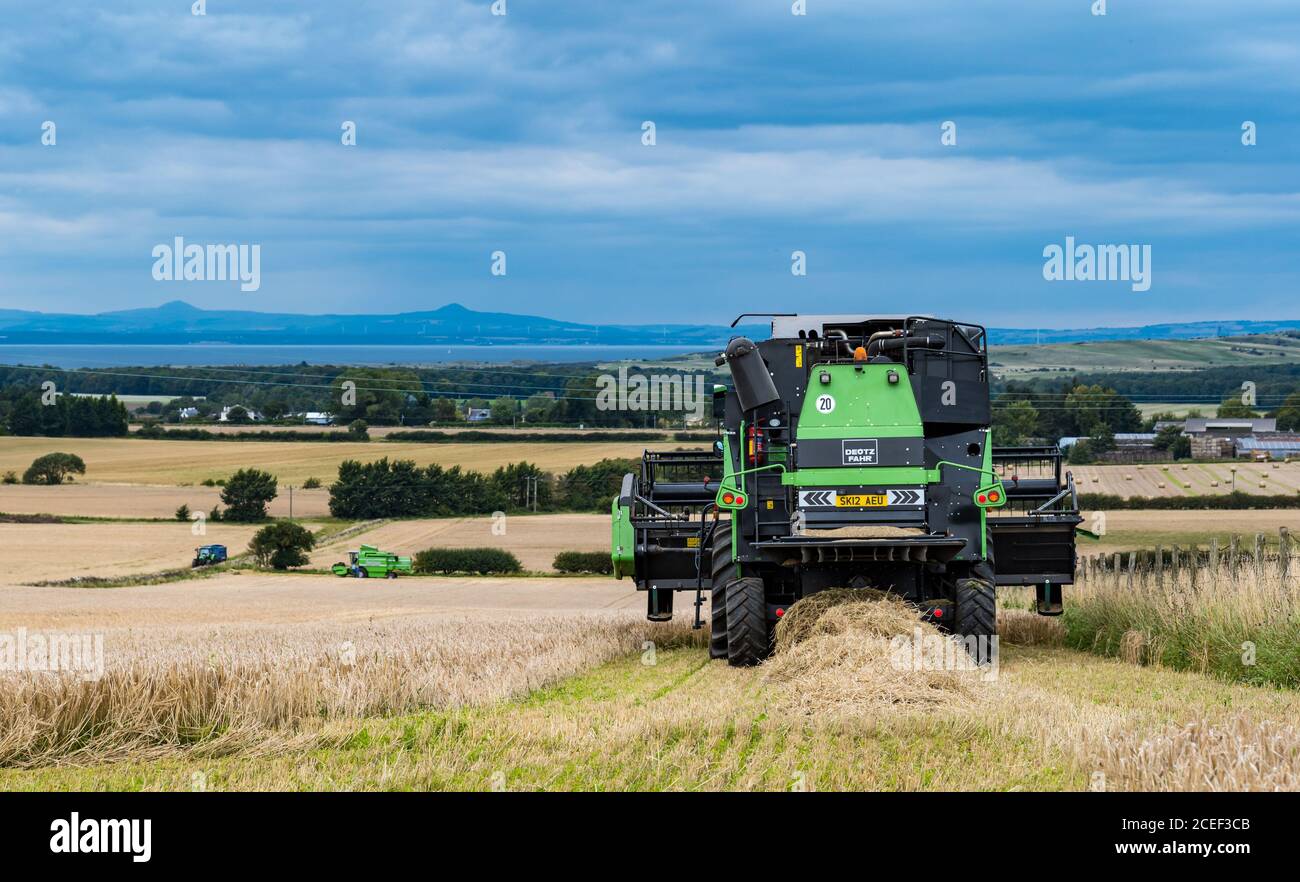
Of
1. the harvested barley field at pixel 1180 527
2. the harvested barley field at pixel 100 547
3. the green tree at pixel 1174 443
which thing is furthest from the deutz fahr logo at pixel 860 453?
the green tree at pixel 1174 443

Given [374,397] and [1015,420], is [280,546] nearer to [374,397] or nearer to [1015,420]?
[1015,420]

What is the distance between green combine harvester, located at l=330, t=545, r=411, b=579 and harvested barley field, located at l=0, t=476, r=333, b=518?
65.6 ft

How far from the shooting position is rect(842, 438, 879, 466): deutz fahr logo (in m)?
15.4

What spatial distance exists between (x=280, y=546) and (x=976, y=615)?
5948cm

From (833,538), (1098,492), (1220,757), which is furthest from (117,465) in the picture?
(1220,757)

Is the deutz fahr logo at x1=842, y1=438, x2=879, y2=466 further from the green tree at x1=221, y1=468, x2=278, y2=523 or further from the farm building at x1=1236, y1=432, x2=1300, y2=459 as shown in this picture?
the farm building at x1=1236, y1=432, x2=1300, y2=459

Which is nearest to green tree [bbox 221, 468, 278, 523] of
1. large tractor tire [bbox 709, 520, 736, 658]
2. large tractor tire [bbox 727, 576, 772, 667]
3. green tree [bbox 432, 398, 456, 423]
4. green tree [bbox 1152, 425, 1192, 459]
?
green tree [bbox 432, 398, 456, 423]

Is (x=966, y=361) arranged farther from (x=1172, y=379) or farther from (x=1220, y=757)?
(x=1172, y=379)

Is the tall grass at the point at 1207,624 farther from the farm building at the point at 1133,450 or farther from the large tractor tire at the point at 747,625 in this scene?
the farm building at the point at 1133,450

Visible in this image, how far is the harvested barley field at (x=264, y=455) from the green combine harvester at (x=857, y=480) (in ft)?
226

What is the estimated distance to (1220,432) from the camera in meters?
88.4

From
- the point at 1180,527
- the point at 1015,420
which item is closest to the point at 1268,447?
the point at 1015,420

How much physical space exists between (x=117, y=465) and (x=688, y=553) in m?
92.3

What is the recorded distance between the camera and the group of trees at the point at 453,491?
Result: 87.6 m
